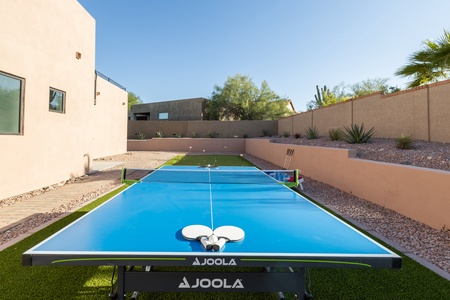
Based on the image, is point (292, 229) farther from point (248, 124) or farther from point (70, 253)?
point (248, 124)

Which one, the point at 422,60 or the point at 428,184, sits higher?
the point at 422,60

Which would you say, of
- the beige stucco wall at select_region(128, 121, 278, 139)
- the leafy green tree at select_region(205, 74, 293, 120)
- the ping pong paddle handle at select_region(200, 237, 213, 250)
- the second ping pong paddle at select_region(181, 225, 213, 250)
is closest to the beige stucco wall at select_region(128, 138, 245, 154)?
the beige stucco wall at select_region(128, 121, 278, 139)

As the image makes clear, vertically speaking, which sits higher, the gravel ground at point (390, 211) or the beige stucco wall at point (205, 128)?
the beige stucco wall at point (205, 128)

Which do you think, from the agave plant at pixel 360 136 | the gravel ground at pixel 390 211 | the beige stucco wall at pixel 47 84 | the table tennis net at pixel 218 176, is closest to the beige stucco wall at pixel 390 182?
the gravel ground at pixel 390 211

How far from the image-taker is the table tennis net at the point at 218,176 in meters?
4.79

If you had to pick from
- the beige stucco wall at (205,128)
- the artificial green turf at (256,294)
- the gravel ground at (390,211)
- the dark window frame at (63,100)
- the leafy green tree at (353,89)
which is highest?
the leafy green tree at (353,89)

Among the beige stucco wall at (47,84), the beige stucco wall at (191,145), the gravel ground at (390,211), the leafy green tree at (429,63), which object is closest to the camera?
the gravel ground at (390,211)

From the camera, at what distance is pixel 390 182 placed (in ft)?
19.0

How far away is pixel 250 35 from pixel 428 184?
20.3 m

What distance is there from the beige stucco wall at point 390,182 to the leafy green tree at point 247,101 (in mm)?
23730

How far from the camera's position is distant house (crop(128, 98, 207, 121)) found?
3581 cm

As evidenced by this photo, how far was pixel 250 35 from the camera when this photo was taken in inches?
855

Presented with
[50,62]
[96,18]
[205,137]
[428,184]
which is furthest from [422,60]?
[205,137]

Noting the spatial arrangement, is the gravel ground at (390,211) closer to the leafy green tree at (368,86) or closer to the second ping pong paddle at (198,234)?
the second ping pong paddle at (198,234)
